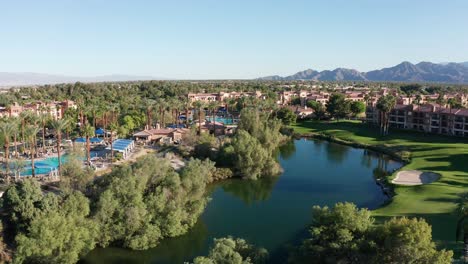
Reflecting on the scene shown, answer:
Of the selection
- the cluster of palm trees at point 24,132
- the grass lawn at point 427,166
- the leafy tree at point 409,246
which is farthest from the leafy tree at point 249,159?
the leafy tree at point 409,246

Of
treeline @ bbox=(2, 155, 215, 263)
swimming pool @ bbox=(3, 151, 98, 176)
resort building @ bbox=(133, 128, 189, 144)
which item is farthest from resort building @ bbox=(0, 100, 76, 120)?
treeline @ bbox=(2, 155, 215, 263)

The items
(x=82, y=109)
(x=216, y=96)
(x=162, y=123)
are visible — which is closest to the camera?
(x=82, y=109)

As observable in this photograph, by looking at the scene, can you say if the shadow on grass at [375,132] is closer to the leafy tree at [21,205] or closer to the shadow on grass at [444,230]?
the shadow on grass at [444,230]

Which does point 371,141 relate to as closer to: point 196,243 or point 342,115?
point 342,115

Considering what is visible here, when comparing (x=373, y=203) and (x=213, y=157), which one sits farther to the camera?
(x=213, y=157)

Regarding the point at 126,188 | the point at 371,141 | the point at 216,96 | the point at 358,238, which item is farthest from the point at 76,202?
the point at 216,96

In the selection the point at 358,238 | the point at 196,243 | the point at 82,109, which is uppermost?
the point at 82,109
